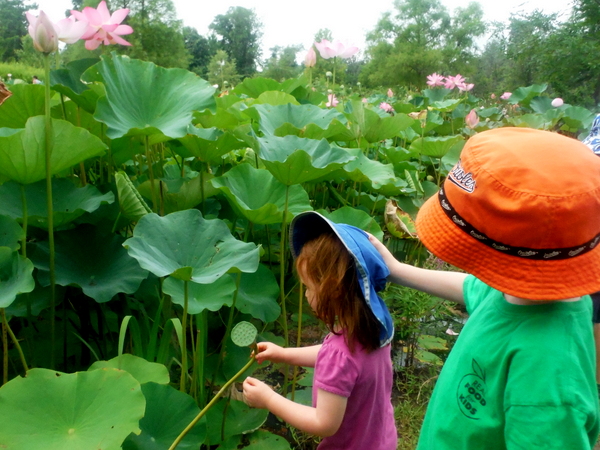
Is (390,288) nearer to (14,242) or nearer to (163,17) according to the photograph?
(14,242)

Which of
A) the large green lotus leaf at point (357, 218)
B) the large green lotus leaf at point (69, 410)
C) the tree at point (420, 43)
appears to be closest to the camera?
the large green lotus leaf at point (69, 410)

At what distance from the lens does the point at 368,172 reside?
1.78 m

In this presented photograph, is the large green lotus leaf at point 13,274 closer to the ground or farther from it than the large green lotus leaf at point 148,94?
closer to the ground

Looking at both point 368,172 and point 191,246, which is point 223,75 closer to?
point 368,172

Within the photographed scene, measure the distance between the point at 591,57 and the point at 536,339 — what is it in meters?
10.1

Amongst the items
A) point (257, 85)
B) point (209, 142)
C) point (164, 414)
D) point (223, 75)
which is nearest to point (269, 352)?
point (164, 414)

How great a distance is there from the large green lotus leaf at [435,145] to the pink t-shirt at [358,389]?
5.17 feet

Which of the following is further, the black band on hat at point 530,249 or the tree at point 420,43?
the tree at point 420,43

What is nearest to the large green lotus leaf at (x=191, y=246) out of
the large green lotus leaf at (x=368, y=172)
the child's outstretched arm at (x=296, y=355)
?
the child's outstretched arm at (x=296, y=355)

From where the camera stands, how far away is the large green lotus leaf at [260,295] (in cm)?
129

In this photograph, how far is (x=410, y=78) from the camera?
17.9 metres

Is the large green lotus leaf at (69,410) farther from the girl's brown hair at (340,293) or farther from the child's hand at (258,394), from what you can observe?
the girl's brown hair at (340,293)

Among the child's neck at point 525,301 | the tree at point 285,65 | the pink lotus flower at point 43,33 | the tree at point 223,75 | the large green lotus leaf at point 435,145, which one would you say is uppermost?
the pink lotus flower at point 43,33

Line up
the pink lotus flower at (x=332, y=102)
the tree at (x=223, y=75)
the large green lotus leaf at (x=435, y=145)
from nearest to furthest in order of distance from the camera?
the large green lotus leaf at (x=435, y=145)
the pink lotus flower at (x=332, y=102)
the tree at (x=223, y=75)
